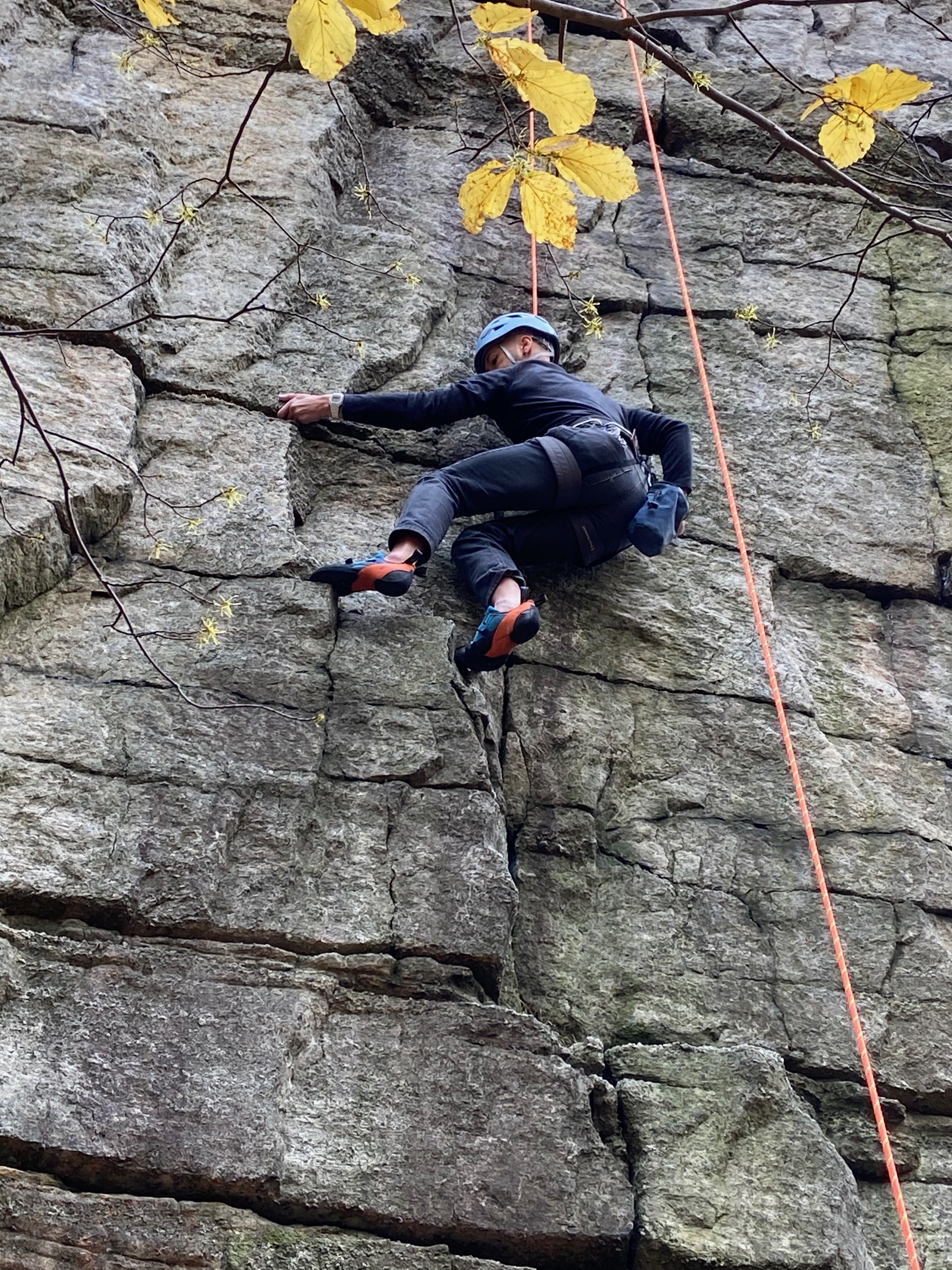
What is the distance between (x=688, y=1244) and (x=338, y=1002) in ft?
3.10

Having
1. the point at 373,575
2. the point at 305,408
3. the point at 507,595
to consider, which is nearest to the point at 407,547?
the point at 373,575

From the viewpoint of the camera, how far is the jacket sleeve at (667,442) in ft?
15.4

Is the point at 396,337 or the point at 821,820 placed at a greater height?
the point at 396,337

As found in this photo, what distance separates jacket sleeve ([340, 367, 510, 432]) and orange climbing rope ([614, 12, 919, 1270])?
33.5 inches

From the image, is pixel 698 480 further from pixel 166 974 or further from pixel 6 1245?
pixel 6 1245

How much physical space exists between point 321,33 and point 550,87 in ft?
1.29

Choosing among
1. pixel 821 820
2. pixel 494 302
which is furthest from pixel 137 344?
pixel 821 820

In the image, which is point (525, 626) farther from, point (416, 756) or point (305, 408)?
point (305, 408)

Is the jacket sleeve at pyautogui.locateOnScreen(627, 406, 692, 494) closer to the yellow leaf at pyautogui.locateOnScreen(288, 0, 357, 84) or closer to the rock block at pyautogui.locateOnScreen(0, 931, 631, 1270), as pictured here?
the rock block at pyautogui.locateOnScreen(0, 931, 631, 1270)

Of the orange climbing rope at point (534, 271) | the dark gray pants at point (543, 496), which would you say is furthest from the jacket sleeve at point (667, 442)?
the orange climbing rope at point (534, 271)

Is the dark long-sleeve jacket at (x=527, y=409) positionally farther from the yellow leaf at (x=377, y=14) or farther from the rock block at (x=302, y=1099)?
the yellow leaf at (x=377, y=14)

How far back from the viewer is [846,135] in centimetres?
260

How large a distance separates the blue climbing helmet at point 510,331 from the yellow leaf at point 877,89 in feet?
8.12

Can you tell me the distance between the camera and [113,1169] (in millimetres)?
2893
